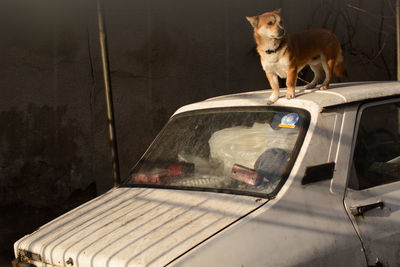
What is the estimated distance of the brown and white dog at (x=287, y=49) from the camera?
10.2ft

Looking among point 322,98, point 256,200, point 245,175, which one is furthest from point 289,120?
point 256,200

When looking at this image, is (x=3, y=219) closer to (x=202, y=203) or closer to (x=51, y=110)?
(x=51, y=110)

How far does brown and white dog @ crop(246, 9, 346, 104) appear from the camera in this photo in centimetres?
311

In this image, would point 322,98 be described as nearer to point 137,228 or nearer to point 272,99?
point 272,99

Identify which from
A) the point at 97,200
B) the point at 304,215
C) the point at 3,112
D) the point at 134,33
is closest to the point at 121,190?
the point at 97,200

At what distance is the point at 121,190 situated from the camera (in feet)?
9.84

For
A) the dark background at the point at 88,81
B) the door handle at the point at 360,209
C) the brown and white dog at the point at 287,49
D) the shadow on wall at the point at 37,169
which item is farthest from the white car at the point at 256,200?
the shadow on wall at the point at 37,169

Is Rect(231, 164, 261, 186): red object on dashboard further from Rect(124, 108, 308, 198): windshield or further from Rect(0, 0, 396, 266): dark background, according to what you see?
Rect(0, 0, 396, 266): dark background

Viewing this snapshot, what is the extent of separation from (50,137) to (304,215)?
4.12 meters

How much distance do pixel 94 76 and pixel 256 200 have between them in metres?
4.09

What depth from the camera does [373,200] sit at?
2527 millimetres

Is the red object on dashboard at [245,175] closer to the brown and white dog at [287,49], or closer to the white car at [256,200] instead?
the white car at [256,200]

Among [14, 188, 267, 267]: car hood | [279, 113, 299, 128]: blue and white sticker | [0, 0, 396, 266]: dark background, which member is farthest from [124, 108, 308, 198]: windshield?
[0, 0, 396, 266]: dark background

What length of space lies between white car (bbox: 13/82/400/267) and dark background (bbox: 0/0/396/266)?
109 inches
